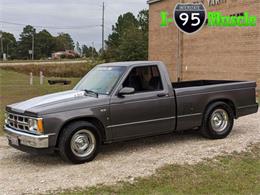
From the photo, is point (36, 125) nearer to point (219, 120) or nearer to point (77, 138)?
point (77, 138)

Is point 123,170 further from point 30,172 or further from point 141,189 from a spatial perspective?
point 30,172

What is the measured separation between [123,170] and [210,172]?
4.36ft

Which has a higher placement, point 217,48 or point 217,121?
point 217,48

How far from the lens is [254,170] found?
5.98 m

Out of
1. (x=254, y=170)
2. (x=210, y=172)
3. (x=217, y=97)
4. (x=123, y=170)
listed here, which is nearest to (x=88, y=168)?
(x=123, y=170)

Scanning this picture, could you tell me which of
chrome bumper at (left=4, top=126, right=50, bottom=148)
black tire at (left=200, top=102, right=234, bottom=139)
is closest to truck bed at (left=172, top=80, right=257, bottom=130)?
black tire at (left=200, top=102, right=234, bottom=139)

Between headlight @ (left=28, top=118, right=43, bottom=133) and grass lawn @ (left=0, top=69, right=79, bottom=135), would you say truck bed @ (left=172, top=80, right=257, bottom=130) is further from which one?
grass lawn @ (left=0, top=69, right=79, bottom=135)

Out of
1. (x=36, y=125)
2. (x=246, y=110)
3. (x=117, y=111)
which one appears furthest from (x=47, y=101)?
(x=246, y=110)

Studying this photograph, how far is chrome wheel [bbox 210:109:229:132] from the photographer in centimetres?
810

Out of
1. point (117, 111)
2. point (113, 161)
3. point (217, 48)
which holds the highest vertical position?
point (217, 48)

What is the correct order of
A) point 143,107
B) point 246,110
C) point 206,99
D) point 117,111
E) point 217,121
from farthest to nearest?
1. point 246,110
2. point 217,121
3. point 206,99
4. point 143,107
5. point 117,111

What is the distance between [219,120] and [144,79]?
1.99m

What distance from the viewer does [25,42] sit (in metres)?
119

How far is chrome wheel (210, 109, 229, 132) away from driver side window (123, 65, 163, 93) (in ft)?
4.75
